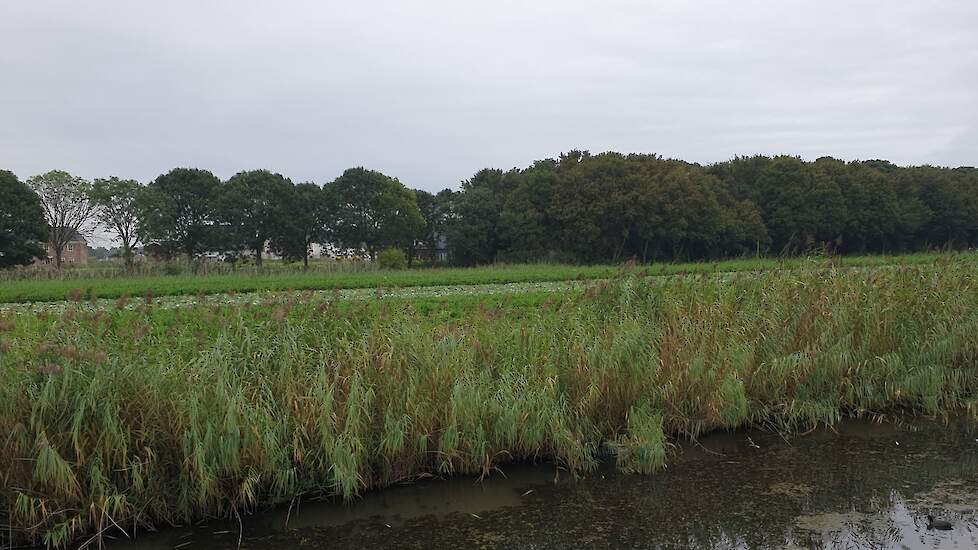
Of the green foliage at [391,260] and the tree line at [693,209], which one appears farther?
the tree line at [693,209]

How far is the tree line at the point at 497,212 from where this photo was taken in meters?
46.4

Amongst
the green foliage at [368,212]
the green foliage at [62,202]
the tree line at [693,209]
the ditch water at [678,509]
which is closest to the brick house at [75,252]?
the green foliage at [62,202]

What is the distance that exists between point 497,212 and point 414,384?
45763mm

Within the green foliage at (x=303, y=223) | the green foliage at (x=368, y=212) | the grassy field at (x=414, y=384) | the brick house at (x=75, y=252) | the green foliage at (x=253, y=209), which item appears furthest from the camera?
the brick house at (x=75, y=252)

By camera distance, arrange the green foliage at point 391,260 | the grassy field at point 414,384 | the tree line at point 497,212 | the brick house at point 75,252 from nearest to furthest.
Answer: the grassy field at point 414,384 < the green foliage at point 391,260 < the tree line at point 497,212 < the brick house at point 75,252

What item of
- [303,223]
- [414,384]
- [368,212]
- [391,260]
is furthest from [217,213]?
[414,384]

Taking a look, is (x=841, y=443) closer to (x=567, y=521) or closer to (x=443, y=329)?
(x=567, y=521)

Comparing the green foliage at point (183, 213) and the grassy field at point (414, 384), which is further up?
the green foliage at point (183, 213)

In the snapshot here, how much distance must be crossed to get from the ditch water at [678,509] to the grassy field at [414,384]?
0.98 ft

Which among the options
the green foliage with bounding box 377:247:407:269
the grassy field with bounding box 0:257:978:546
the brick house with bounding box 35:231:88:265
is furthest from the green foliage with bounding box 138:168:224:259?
the grassy field with bounding box 0:257:978:546

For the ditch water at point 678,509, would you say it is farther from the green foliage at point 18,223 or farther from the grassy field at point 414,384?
the green foliage at point 18,223

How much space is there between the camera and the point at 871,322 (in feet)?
33.9

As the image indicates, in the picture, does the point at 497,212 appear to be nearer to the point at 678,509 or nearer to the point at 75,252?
the point at 75,252

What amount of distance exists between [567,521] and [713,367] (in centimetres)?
359
